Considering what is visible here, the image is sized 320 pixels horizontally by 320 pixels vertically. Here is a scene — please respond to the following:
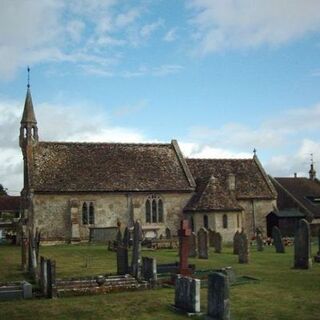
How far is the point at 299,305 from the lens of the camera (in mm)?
14805

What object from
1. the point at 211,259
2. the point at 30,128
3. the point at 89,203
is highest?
the point at 30,128

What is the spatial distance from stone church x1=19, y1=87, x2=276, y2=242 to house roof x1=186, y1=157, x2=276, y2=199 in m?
0.11

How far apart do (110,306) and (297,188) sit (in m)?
44.2

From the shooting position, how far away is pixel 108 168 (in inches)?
1895

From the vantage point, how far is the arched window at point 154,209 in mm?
47688

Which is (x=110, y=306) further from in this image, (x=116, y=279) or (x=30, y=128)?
(x=30, y=128)

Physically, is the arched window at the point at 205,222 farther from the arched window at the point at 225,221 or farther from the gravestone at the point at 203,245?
the gravestone at the point at 203,245

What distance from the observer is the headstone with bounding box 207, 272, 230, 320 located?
12.3 metres

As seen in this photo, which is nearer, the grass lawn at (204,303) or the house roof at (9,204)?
the grass lawn at (204,303)

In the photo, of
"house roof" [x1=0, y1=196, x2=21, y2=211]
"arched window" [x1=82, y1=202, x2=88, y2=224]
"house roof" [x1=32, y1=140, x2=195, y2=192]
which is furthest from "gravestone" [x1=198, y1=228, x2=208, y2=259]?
"house roof" [x1=0, y1=196, x2=21, y2=211]

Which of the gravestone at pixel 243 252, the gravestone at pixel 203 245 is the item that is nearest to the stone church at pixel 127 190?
the gravestone at pixel 203 245

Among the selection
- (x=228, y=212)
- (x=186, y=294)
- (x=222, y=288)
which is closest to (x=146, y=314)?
(x=186, y=294)

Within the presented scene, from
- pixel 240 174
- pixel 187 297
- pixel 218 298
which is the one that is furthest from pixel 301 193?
pixel 218 298

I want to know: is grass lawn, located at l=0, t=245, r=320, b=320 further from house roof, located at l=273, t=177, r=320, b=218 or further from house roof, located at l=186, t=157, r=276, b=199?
house roof, located at l=273, t=177, r=320, b=218
